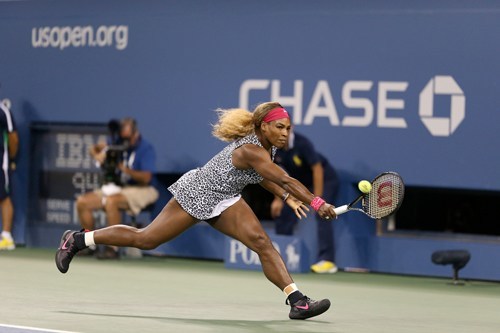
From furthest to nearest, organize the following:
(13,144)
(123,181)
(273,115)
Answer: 1. (13,144)
2. (123,181)
3. (273,115)

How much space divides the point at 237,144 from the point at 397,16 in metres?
4.60

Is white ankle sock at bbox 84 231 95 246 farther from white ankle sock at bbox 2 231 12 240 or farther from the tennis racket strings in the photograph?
white ankle sock at bbox 2 231 12 240

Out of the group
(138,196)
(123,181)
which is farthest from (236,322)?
(123,181)

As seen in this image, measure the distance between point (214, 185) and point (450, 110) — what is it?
14.7ft

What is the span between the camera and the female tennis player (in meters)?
8.87

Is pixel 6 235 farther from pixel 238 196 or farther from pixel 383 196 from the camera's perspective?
pixel 383 196

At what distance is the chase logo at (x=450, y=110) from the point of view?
1277 centimetres

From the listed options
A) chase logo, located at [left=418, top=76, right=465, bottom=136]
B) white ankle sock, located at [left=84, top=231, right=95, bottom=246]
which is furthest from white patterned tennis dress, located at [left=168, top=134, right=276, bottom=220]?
chase logo, located at [left=418, top=76, right=465, bottom=136]

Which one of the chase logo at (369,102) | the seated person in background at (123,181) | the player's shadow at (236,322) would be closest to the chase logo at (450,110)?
the chase logo at (369,102)

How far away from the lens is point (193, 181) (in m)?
9.12

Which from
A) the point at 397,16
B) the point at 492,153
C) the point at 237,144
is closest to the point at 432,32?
the point at 397,16

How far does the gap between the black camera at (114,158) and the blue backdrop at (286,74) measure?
440mm

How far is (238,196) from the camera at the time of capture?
9180 mm

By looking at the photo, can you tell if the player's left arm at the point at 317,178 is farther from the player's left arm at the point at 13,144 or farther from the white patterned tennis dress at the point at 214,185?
the white patterned tennis dress at the point at 214,185
